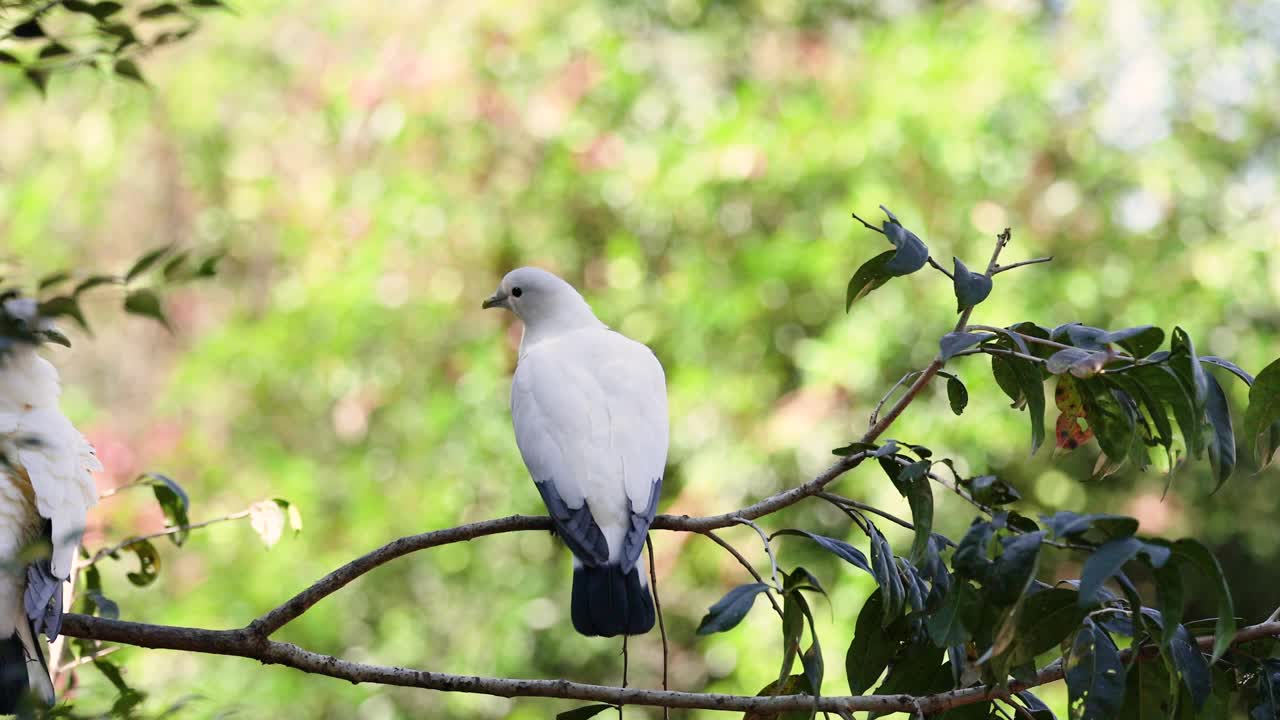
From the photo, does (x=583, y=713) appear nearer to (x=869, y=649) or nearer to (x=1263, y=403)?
(x=869, y=649)

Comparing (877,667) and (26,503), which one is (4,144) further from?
(877,667)

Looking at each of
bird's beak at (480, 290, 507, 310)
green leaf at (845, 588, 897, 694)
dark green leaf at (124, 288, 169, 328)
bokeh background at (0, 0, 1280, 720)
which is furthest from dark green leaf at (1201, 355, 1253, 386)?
bokeh background at (0, 0, 1280, 720)

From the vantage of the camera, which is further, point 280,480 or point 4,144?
point 4,144

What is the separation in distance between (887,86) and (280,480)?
8.21 ft

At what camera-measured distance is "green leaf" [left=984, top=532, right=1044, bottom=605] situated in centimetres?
112

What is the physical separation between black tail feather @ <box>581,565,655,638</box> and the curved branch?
30 centimetres

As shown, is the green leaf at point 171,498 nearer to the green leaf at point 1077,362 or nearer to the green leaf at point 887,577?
the green leaf at point 887,577

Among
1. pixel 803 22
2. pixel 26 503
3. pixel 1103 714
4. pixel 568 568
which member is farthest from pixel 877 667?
pixel 803 22

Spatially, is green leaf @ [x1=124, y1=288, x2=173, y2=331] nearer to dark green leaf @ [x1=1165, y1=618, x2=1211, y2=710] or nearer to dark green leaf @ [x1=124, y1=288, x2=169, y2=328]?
dark green leaf @ [x1=124, y1=288, x2=169, y2=328]

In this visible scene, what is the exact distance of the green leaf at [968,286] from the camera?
4.24ft

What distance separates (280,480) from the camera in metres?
4.23

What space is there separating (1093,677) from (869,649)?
31 cm

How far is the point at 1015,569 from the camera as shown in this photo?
1130 mm

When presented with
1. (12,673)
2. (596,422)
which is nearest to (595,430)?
(596,422)
